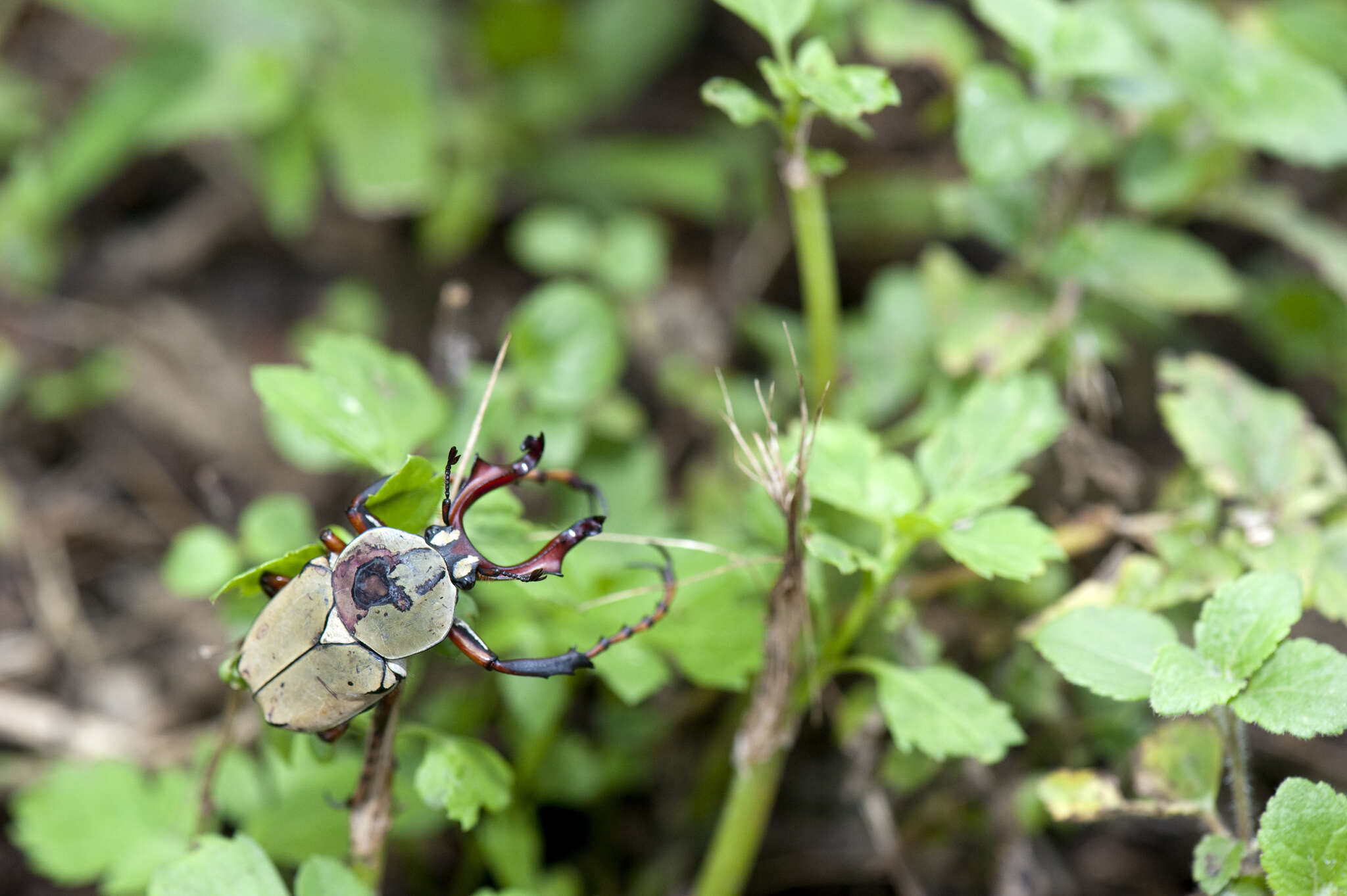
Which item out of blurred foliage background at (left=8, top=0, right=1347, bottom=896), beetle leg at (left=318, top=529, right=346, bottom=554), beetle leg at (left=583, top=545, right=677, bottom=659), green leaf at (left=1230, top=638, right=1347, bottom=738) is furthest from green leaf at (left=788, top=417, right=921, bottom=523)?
beetle leg at (left=318, top=529, right=346, bottom=554)

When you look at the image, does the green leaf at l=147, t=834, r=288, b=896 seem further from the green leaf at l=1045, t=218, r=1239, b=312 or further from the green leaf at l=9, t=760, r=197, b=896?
the green leaf at l=1045, t=218, r=1239, b=312

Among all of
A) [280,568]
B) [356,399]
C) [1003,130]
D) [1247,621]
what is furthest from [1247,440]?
[280,568]

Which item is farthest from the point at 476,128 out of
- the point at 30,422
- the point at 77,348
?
the point at 30,422

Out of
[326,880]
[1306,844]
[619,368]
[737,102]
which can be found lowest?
[326,880]

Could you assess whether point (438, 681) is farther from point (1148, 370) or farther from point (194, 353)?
point (1148, 370)

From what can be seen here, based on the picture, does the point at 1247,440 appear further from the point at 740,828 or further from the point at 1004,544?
the point at 740,828

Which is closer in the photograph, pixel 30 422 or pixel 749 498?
pixel 749 498
